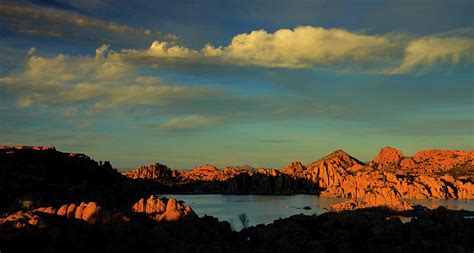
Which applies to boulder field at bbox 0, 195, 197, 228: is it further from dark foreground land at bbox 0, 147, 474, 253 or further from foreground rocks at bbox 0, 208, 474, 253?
foreground rocks at bbox 0, 208, 474, 253

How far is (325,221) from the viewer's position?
227 ft

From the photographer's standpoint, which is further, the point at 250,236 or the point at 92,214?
the point at 250,236

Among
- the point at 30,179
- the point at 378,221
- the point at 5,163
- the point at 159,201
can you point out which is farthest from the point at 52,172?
the point at 378,221

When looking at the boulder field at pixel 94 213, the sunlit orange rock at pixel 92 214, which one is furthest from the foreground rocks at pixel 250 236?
the sunlit orange rock at pixel 92 214

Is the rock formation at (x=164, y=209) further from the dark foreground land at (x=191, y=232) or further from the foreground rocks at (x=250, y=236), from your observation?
the foreground rocks at (x=250, y=236)

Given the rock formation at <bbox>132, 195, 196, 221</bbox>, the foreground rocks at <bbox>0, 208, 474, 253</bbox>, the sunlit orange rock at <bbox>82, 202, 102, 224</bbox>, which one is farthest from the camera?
the rock formation at <bbox>132, 195, 196, 221</bbox>

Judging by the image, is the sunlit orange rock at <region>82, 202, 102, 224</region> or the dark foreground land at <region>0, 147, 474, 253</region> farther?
the sunlit orange rock at <region>82, 202, 102, 224</region>

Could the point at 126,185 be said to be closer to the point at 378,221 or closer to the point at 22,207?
the point at 22,207

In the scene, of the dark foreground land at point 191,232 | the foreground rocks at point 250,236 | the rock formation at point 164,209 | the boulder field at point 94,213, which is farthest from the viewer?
the rock formation at point 164,209

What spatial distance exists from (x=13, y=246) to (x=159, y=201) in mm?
26807

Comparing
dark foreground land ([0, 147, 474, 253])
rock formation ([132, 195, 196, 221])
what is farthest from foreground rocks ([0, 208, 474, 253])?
rock formation ([132, 195, 196, 221])

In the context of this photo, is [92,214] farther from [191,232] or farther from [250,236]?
[250,236]

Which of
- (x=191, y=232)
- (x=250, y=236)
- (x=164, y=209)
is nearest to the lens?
(x=191, y=232)

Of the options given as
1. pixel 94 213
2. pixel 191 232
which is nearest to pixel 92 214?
pixel 94 213
